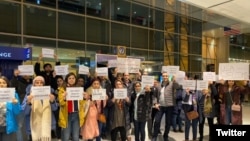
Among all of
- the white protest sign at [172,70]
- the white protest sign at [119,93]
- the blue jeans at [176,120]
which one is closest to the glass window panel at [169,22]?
the blue jeans at [176,120]

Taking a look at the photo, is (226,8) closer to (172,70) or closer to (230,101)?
(172,70)

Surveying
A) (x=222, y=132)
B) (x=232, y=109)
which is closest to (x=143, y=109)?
(x=232, y=109)

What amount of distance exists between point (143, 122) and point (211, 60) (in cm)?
1696

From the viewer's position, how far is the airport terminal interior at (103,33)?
36.5ft

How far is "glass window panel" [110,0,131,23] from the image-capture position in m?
14.8

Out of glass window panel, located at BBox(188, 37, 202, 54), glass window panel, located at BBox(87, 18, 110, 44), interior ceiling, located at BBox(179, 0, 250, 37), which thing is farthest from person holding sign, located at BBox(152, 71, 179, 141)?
glass window panel, located at BBox(188, 37, 202, 54)

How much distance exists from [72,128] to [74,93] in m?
0.72

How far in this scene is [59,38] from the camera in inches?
495

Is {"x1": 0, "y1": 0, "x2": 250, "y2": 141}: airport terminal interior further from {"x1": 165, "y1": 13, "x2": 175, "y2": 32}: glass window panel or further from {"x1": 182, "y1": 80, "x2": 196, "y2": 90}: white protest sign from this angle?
{"x1": 182, "y1": 80, "x2": 196, "y2": 90}: white protest sign

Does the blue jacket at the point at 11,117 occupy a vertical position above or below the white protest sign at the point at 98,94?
below

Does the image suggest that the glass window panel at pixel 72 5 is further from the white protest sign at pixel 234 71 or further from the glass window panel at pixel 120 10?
the white protest sign at pixel 234 71

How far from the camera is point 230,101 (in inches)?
282

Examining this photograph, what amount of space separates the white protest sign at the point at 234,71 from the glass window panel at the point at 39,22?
7.55 metres

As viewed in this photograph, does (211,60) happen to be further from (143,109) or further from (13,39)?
(143,109)
